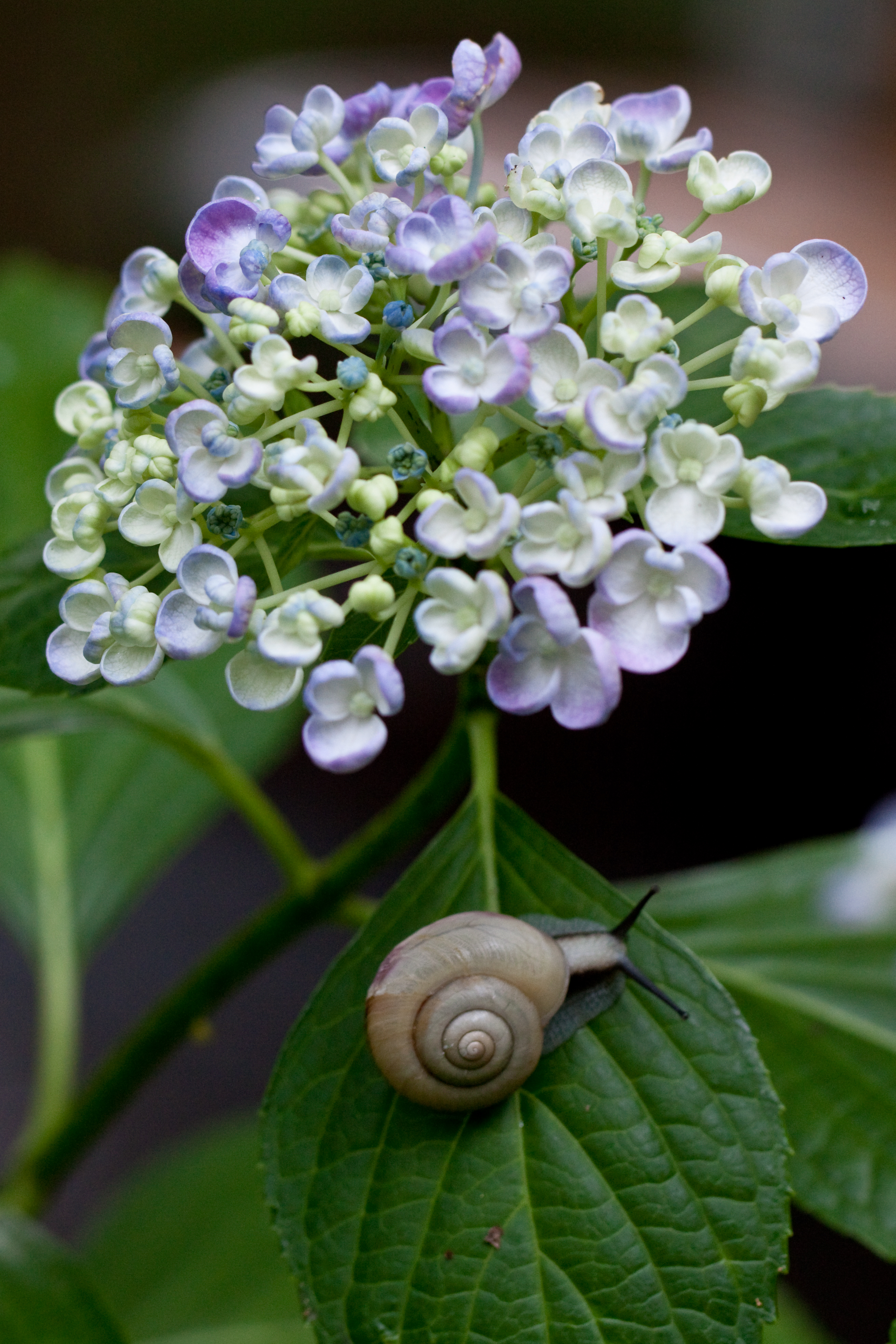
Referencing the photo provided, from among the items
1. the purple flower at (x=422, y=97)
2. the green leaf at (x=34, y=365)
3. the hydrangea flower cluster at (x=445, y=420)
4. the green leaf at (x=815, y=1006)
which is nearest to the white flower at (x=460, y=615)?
the hydrangea flower cluster at (x=445, y=420)

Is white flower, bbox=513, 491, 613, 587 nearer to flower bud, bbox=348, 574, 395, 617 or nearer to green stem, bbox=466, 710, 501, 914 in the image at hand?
flower bud, bbox=348, 574, 395, 617

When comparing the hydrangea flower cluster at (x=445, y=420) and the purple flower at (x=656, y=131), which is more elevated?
the purple flower at (x=656, y=131)

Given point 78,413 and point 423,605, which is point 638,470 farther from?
point 78,413

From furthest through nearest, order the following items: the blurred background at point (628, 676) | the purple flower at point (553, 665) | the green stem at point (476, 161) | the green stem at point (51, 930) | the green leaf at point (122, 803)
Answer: the blurred background at point (628, 676) < the green leaf at point (122, 803) < the green stem at point (51, 930) < the green stem at point (476, 161) < the purple flower at point (553, 665)

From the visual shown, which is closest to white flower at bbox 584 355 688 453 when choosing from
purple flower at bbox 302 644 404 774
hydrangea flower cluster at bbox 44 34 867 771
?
hydrangea flower cluster at bbox 44 34 867 771

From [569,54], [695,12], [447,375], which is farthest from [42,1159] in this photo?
[695,12]

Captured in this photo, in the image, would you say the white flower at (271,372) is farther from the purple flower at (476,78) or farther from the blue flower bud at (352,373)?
the purple flower at (476,78)

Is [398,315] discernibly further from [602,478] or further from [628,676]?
[628,676]

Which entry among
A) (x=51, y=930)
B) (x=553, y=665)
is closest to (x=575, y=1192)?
(x=553, y=665)
